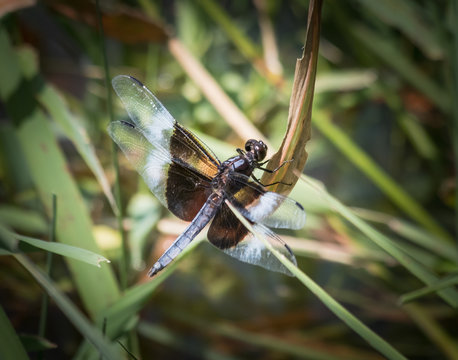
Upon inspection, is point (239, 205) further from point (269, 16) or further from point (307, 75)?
point (269, 16)

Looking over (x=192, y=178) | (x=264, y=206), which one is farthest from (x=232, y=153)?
(x=264, y=206)

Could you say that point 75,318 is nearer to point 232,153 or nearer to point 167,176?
point 167,176

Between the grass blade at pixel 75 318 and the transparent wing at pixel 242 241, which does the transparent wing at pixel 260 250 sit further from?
the grass blade at pixel 75 318

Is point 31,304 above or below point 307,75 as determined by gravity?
below

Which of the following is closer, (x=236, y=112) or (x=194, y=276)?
(x=236, y=112)

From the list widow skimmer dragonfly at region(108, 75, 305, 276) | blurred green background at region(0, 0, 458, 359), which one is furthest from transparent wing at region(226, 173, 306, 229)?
blurred green background at region(0, 0, 458, 359)

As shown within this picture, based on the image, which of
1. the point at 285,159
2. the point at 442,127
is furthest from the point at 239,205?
the point at 442,127
